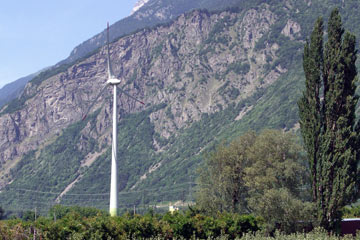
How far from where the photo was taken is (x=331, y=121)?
188ft

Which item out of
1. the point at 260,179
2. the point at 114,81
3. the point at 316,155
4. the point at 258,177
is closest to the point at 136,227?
the point at 260,179

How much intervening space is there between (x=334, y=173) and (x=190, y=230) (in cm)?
1631

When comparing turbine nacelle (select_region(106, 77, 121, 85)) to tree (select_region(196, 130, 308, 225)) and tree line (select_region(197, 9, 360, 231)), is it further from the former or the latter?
tree line (select_region(197, 9, 360, 231))

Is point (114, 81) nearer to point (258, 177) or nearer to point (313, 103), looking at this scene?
point (258, 177)

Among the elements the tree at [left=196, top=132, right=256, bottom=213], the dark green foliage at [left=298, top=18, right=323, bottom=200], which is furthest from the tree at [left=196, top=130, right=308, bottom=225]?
the dark green foliage at [left=298, top=18, right=323, bottom=200]

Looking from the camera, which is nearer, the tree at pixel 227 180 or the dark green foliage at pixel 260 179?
the dark green foliage at pixel 260 179

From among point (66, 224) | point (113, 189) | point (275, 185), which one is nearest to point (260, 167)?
point (275, 185)

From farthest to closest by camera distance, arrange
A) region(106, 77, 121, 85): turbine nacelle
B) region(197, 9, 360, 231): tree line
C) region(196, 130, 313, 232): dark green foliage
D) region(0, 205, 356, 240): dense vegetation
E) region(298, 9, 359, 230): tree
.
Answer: region(106, 77, 121, 85): turbine nacelle, region(196, 130, 313, 232): dark green foliage, region(197, 9, 360, 231): tree line, region(298, 9, 359, 230): tree, region(0, 205, 356, 240): dense vegetation

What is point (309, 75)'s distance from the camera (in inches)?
2377

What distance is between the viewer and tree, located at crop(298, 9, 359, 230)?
55.3 metres

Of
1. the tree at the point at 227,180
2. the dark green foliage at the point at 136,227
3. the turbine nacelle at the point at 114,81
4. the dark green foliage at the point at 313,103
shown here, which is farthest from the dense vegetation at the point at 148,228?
the turbine nacelle at the point at 114,81

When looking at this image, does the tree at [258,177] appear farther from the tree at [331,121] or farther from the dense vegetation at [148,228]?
the tree at [331,121]

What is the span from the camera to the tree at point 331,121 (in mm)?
55281

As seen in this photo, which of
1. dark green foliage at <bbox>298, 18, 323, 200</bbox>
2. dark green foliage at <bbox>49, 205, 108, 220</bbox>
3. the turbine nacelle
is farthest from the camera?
dark green foliage at <bbox>49, 205, 108, 220</bbox>
